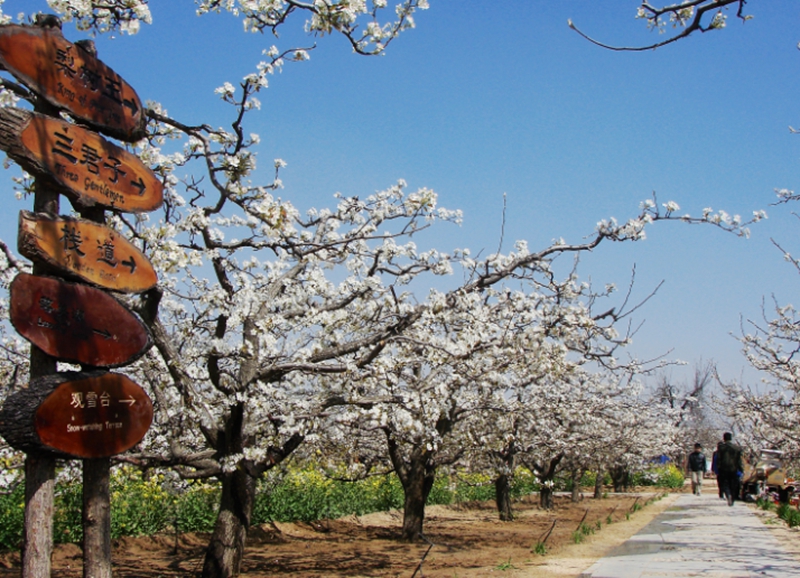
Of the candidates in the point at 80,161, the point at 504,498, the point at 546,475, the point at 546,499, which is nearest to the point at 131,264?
the point at 80,161

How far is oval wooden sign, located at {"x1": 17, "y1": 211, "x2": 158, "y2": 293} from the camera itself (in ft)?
14.0

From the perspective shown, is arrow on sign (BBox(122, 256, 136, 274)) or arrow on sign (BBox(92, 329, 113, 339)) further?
arrow on sign (BBox(122, 256, 136, 274))

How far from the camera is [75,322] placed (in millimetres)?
4434

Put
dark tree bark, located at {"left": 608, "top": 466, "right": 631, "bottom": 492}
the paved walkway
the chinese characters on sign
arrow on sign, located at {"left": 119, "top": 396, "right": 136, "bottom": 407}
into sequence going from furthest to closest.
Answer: dark tree bark, located at {"left": 608, "top": 466, "right": 631, "bottom": 492} → the paved walkway → arrow on sign, located at {"left": 119, "top": 396, "right": 136, "bottom": 407} → the chinese characters on sign

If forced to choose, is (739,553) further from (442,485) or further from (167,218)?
(442,485)

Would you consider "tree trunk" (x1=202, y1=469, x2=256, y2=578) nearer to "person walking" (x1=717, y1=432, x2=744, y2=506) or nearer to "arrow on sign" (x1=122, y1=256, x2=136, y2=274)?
"arrow on sign" (x1=122, y1=256, x2=136, y2=274)

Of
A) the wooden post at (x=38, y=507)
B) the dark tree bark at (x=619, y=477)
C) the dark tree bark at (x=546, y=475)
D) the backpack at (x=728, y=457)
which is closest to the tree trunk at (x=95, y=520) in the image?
the wooden post at (x=38, y=507)

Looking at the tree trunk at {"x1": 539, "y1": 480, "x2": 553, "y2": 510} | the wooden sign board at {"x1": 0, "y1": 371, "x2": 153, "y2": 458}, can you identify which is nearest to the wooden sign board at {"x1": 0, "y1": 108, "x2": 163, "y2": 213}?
the wooden sign board at {"x1": 0, "y1": 371, "x2": 153, "y2": 458}

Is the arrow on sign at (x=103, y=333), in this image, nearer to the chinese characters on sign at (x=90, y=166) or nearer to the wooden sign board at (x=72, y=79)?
the chinese characters on sign at (x=90, y=166)

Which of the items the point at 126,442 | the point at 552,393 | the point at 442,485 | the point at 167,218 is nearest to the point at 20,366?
the point at 167,218

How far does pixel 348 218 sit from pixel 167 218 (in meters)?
2.57

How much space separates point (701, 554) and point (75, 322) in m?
8.88

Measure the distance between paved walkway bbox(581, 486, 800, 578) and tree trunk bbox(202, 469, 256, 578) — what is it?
4.08 metres

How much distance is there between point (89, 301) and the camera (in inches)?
178
